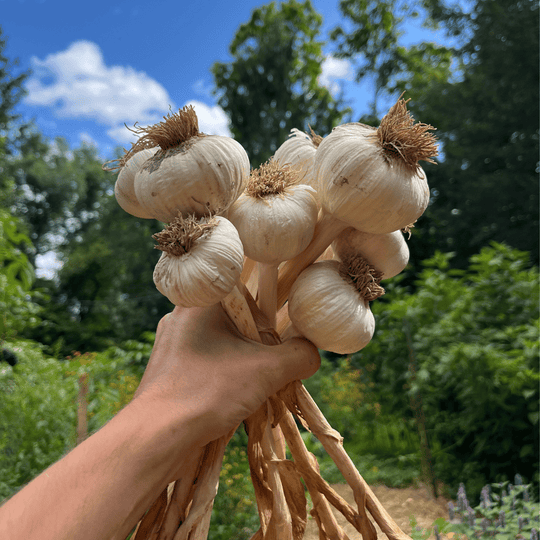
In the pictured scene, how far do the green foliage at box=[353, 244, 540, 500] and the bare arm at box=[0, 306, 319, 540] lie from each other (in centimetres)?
165

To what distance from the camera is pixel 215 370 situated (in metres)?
0.62

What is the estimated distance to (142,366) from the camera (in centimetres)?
381

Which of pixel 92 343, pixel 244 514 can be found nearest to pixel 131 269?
pixel 92 343

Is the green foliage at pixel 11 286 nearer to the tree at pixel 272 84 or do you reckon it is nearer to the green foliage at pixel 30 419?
the green foliage at pixel 30 419

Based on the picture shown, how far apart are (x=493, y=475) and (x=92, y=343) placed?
25.7 feet

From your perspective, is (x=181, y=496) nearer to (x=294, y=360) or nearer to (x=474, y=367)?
(x=294, y=360)

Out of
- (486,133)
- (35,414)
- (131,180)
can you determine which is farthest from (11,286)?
(486,133)

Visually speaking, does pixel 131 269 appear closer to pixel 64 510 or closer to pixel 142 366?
pixel 142 366

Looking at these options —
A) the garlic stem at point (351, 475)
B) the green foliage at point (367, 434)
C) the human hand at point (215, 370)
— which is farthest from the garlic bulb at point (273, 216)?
the green foliage at point (367, 434)

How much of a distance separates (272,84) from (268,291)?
8.80m

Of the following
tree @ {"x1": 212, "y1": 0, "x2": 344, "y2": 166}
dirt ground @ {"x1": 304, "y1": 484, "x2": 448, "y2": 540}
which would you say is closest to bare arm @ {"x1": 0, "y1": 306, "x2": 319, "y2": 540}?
dirt ground @ {"x1": 304, "y1": 484, "x2": 448, "y2": 540}

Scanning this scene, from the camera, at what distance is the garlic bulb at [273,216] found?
595mm

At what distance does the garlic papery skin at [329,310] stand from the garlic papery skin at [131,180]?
0.26 m

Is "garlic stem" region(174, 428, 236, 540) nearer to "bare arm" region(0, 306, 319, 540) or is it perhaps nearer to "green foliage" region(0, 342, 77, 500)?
"bare arm" region(0, 306, 319, 540)
